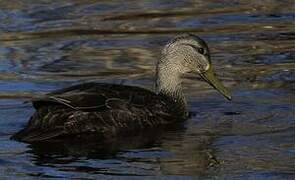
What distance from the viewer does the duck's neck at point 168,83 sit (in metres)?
12.6

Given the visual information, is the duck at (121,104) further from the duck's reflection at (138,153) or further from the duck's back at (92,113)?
the duck's reflection at (138,153)

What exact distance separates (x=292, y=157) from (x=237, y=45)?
550cm

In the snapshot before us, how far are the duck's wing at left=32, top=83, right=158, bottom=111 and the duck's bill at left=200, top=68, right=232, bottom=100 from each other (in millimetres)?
740

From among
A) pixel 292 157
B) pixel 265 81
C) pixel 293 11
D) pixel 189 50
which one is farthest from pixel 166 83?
pixel 293 11

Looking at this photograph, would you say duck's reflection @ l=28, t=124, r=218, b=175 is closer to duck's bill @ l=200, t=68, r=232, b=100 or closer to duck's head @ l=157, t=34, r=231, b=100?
duck's bill @ l=200, t=68, r=232, b=100

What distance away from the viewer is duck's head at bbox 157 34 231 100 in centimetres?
1264

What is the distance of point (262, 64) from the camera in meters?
14.5

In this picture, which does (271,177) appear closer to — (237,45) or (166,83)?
(166,83)

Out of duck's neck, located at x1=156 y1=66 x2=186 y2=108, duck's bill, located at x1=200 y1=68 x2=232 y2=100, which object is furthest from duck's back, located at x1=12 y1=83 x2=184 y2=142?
duck's bill, located at x1=200 y1=68 x2=232 y2=100

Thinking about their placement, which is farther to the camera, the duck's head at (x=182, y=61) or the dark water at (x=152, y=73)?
the duck's head at (x=182, y=61)

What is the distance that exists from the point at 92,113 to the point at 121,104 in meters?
0.34

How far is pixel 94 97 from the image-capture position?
1159 centimetres

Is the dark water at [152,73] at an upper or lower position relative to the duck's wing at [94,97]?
lower

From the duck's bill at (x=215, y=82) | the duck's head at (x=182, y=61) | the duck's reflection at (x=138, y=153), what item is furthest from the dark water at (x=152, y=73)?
the duck's head at (x=182, y=61)
